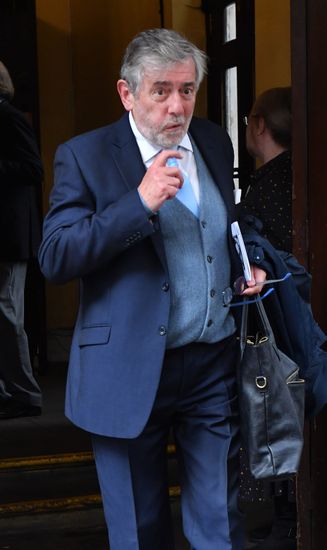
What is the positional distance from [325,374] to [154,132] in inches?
34.1

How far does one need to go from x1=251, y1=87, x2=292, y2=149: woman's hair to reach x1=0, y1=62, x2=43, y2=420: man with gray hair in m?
1.89

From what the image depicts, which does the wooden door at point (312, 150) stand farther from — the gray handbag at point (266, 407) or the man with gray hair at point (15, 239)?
the man with gray hair at point (15, 239)

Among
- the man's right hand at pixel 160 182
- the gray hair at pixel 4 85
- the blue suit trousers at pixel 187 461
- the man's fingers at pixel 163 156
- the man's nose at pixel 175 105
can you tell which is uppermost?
the man's nose at pixel 175 105

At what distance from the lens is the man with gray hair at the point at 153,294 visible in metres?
2.73

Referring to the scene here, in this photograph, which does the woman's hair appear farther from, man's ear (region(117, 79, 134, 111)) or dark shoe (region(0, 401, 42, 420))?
dark shoe (region(0, 401, 42, 420))

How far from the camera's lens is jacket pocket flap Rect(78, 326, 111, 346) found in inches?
111

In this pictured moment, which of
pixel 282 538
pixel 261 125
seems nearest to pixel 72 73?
pixel 261 125

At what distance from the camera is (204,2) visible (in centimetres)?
676

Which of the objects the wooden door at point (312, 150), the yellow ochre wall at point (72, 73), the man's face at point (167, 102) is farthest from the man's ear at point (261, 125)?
the yellow ochre wall at point (72, 73)

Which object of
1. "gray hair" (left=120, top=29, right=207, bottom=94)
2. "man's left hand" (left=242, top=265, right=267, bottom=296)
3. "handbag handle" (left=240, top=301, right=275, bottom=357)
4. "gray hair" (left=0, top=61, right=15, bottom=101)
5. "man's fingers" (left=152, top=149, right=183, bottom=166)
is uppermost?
"gray hair" (left=120, top=29, right=207, bottom=94)

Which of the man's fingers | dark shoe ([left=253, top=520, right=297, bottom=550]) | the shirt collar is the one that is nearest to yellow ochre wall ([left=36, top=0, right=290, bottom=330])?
dark shoe ([left=253, top=520, right=297, bottom=550])

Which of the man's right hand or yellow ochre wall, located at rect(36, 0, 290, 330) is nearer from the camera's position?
the man's right hand

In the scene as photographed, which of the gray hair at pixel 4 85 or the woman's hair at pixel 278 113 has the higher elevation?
the woman's hair at pixel 278 113

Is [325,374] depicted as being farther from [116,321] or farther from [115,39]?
[115,39]
